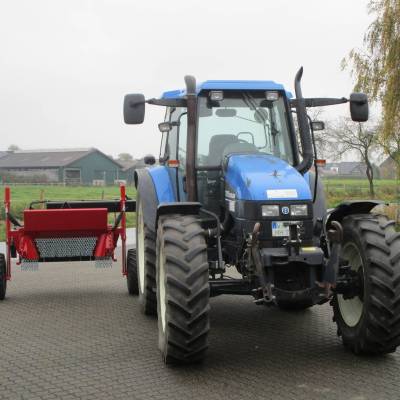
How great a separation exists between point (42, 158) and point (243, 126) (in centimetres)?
6055

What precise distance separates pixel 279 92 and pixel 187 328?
2.74 m

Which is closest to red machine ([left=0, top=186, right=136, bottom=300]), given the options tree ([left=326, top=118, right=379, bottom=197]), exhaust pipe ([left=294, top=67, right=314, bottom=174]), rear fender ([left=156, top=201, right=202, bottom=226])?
exhaust pipe ([left=294, top=67, right=314, bottom=174])

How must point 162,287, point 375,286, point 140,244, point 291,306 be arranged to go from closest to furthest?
point 375,286 < point 162,287 < point 291,306 < point 140,244

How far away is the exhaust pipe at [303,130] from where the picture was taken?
624 cm

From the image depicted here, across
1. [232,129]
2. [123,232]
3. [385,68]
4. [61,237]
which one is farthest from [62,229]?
[385,68]

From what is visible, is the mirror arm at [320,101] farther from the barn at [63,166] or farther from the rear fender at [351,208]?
the barn at [63,166]

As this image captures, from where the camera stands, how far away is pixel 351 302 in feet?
19.3

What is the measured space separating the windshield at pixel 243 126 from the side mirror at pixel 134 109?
25.1 inches

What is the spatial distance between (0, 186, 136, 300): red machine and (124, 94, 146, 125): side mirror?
2804mm

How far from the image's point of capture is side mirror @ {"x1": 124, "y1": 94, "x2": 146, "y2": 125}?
6.08m

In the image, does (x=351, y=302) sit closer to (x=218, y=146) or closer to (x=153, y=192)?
(x=218, y=146)

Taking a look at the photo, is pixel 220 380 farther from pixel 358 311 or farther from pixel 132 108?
pixel 132 108

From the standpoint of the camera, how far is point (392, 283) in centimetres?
512

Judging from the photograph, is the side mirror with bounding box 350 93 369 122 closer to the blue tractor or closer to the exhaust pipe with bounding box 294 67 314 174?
the blue tractor
